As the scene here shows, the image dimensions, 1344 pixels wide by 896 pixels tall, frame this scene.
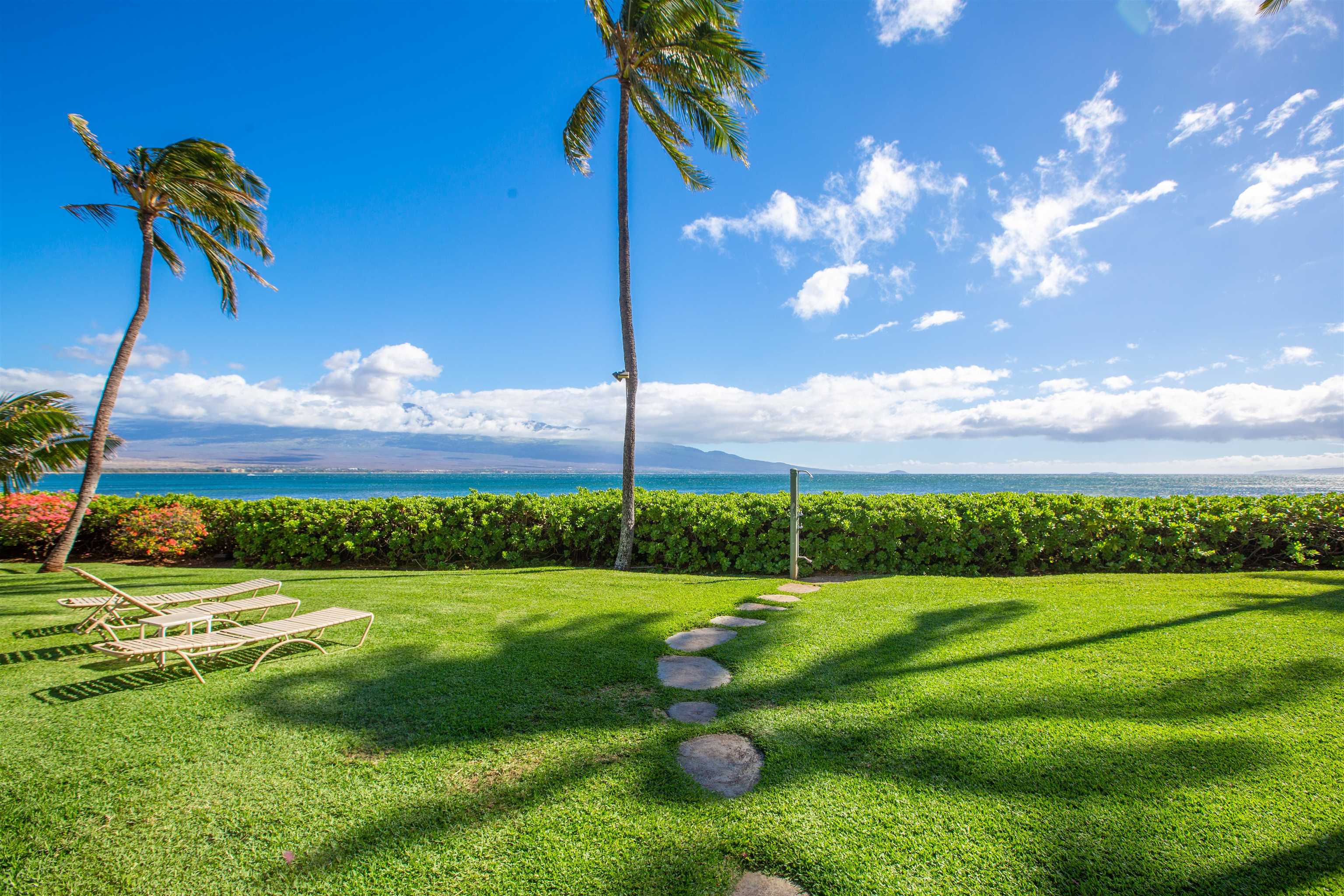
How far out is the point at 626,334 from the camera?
31.9 ft

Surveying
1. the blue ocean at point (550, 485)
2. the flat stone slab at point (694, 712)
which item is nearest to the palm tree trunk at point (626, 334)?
the flat stone slab at point (694, 712)

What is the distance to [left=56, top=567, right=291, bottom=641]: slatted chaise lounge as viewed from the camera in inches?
206

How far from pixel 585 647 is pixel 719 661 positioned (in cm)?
125

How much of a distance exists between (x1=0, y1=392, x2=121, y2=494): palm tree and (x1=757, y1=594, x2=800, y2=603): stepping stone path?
464 inches

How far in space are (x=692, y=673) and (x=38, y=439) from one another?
12066 millimetres

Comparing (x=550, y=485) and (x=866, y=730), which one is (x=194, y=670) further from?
(x=550, y=485)

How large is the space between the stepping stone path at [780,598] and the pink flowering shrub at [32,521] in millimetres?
12639

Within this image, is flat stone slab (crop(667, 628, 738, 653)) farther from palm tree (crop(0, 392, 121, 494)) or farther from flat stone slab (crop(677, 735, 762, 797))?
palm tree (crop(0, 392, 121, 494))

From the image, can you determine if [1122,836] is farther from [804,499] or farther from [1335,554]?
[1335,554]

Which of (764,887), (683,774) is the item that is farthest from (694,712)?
(764,887)

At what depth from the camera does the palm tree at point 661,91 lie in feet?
29.1

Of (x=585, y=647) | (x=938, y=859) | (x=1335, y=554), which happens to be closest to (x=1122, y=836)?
(x=938, y=859)

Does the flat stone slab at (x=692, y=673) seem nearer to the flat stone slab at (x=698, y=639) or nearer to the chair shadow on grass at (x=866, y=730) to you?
the chair shadow on grass at (x=866, y=730)

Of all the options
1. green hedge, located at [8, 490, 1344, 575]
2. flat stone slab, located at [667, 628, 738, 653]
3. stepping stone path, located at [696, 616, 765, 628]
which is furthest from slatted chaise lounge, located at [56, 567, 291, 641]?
stepping stone path, located at [696, 616, 765, 628]
